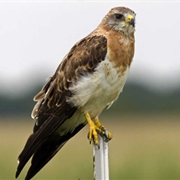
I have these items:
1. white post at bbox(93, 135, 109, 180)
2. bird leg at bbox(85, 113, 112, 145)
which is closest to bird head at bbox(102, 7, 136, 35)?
bird leg at bbox(85, 113, 112, 145)

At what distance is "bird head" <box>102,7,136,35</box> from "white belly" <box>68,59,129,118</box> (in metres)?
0.42

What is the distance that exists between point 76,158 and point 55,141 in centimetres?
983

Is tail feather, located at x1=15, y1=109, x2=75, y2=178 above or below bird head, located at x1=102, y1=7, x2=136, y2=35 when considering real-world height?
below

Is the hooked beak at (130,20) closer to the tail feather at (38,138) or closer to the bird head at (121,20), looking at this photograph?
the bird head at (121,20)

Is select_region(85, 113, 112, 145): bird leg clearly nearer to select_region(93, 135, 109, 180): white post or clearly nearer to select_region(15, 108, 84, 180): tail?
select_region(15, 108, 84, 180): tail

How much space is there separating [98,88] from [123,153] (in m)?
→ 10.5

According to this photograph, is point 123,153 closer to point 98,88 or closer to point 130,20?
point 130,20

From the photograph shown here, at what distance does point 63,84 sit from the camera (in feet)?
32.5

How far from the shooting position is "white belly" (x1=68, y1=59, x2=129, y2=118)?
9.66 m

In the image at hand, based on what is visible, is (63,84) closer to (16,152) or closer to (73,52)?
(73,52)

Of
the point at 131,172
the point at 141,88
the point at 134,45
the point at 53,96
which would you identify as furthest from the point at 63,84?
the point at 141,88

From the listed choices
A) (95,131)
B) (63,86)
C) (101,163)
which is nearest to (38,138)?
(95,131)

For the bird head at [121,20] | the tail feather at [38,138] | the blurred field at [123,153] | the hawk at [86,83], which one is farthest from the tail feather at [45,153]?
the blurred field at [123,153]

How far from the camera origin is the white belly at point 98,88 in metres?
9.66
